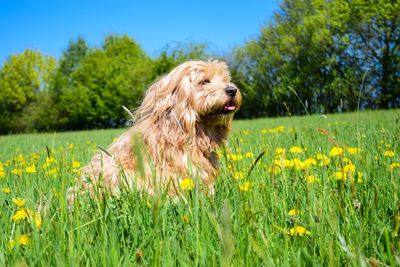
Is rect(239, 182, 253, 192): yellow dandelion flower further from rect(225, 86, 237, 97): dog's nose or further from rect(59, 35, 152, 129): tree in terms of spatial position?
rect(59, 35, 152, 129): tree

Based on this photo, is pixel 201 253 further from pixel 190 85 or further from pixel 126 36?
pixel 126 36

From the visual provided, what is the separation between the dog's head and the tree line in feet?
60.5

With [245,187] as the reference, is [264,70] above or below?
above

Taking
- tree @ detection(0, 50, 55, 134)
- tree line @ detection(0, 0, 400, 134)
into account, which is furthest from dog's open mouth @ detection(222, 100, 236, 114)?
tree @ detection(0, 50, 55, 134)

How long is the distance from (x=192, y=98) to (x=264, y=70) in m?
29.0

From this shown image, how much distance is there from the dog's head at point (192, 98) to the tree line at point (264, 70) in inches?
726

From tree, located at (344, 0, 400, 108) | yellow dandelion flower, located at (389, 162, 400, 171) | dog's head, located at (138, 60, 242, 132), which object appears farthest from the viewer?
tree, located at (344, 0, 400, 108)

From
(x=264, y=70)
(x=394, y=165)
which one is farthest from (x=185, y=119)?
(x=264, y=70)

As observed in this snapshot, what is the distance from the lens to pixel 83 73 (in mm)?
59312

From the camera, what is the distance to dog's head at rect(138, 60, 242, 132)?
4.48 metres

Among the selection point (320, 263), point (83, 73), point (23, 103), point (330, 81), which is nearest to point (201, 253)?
point (320, 263)

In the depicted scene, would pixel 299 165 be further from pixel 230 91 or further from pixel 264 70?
pixel 264 70

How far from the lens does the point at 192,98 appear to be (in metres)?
4.52

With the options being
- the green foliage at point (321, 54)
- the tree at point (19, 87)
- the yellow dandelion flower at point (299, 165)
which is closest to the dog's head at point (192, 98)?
the yellow dandelion flower at point (299, 165)
